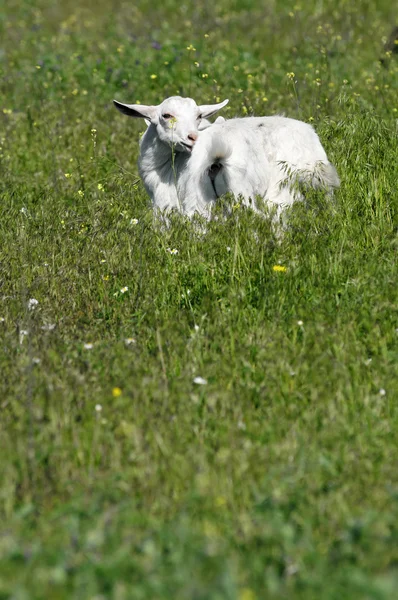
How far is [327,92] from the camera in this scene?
9.53m

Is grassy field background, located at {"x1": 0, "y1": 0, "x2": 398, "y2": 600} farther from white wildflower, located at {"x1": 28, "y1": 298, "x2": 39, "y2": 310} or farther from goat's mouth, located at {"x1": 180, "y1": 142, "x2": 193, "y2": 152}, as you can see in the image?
goat's mouth, located at {"x1": 180, "y1": 142, "x2": 193, "y2": 152}

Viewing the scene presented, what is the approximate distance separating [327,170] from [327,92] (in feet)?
10.4

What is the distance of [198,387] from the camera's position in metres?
4.38

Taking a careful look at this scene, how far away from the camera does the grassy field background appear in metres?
2.98

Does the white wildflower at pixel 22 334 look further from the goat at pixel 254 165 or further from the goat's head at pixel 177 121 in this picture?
the goat's head at pixel 177 121

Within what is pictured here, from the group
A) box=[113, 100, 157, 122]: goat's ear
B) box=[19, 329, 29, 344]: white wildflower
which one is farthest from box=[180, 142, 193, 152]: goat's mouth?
box=[19, 329, 29, 344]: white wildflower

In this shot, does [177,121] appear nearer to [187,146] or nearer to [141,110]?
[187,146]

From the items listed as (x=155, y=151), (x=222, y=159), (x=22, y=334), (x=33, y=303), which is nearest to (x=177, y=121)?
(x=155, y=151)

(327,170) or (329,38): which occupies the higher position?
(327,170)

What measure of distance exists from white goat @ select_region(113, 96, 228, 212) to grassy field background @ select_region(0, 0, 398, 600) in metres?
0.24

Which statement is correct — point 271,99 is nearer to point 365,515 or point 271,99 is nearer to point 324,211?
point 324,211

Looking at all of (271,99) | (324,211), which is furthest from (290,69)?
(324,211)

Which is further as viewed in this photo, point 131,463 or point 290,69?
point 290,69

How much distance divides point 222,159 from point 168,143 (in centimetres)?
57
